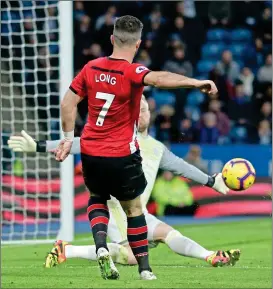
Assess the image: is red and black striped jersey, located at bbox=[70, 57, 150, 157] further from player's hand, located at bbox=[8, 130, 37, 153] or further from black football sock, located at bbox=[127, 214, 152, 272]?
player's hand, located at bbox=[8, 130, 37, 153]

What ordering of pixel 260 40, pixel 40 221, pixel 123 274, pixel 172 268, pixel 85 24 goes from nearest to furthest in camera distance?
pixel 123 274 < pixel 172 268 < pixel 40 221 < pixel 85 24 < pixel 260 40

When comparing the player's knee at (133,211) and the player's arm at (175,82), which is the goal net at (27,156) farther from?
the player's arm at (175,82)

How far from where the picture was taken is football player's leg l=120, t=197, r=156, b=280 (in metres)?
7.43

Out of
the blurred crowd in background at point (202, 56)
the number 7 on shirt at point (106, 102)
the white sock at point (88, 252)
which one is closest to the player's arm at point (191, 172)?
the white sock at point (88, 252)

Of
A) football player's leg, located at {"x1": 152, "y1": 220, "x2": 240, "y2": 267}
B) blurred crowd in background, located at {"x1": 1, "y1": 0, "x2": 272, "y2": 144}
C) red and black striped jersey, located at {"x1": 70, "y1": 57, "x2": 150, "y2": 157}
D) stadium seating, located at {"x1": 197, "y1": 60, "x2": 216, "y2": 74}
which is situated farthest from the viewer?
stadium seating, located at {"x1": 197, "y1": 60, "x2": 216, "y2": 74}

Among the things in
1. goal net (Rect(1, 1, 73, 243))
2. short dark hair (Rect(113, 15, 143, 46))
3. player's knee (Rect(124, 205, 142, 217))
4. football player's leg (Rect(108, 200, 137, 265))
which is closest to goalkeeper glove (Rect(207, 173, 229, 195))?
football player's leg (Rect(108, 200, 137, 265))

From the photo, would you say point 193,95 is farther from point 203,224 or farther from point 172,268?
point 172,268

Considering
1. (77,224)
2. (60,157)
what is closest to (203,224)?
(77,224)

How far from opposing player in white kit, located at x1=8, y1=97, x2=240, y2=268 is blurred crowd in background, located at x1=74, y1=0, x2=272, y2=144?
27.5ft

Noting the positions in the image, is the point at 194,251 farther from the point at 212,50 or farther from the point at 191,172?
the point at 212,50

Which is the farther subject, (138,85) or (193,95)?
(193,95)

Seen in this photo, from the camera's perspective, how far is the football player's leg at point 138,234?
24.4 ft

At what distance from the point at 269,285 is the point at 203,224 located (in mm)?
7901

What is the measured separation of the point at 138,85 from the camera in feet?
23.2
